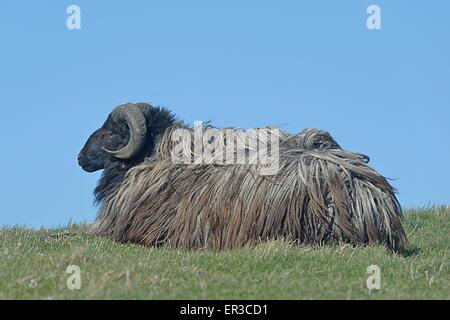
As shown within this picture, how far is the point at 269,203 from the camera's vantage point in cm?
1441

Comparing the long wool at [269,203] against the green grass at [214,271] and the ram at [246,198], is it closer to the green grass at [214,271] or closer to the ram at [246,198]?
the ram at [246,198]

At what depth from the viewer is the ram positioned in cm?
→ 1417

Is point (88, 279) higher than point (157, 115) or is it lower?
lower

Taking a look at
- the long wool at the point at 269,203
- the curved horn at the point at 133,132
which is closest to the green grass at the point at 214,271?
the long wool at the point at 269,203

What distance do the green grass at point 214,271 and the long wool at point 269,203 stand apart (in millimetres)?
557

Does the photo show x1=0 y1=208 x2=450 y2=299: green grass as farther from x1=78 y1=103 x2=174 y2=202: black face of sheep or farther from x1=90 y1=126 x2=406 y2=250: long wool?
x1=78 y1=103 x2=174 y2=202: black face of sheep

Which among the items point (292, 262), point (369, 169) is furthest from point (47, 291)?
point (369, 169)

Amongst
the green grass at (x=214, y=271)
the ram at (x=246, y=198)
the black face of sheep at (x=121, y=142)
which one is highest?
the black face of sheep at (x=121, y=142)

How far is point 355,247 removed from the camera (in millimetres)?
13602

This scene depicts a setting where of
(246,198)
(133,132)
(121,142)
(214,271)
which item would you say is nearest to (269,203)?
(246,198)

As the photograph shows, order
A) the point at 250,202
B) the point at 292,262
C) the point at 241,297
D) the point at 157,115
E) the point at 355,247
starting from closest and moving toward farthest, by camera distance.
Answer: the point at 241,297
the point at 292,262
the point at 355,247
the point at 250,202
the point at 157,115

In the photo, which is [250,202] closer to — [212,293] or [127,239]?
[127,239]

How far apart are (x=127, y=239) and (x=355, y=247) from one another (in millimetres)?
3720

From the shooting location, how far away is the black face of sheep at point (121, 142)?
1681 centimetres
